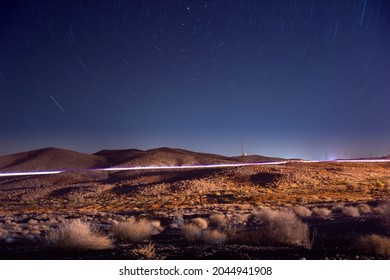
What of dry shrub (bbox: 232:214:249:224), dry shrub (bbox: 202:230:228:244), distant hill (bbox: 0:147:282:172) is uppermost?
distant hill (bbox: 0:147:282:172)

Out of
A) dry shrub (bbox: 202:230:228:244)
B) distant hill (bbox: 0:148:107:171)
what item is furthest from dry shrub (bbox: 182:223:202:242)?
distant hill (bbox: 0:148:107:171)

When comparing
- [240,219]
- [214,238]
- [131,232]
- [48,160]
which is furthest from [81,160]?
[214,238]

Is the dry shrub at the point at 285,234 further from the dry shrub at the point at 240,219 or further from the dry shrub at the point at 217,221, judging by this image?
the dry shrub at the point at 240,219

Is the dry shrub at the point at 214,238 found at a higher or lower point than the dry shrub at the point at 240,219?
higher

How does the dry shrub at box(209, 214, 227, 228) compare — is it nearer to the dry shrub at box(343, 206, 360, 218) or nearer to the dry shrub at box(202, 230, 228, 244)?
the dry shrub at box(202, 230, 228, 244)

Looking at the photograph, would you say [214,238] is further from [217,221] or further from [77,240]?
[217,221]

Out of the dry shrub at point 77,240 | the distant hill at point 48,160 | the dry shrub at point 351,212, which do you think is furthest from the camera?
the distant hill at point 48,160

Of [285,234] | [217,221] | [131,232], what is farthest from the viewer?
[217,221]

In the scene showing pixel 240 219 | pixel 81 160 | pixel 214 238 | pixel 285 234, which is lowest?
pixel 240 219

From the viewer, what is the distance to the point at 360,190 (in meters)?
39.8

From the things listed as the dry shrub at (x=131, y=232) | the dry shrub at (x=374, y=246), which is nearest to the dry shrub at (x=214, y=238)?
→ the dry shrub at (x=131, y=232)

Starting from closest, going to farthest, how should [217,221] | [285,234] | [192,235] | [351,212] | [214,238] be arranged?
[285,234], [214,238], [192,235], [217,221], [351,212]
